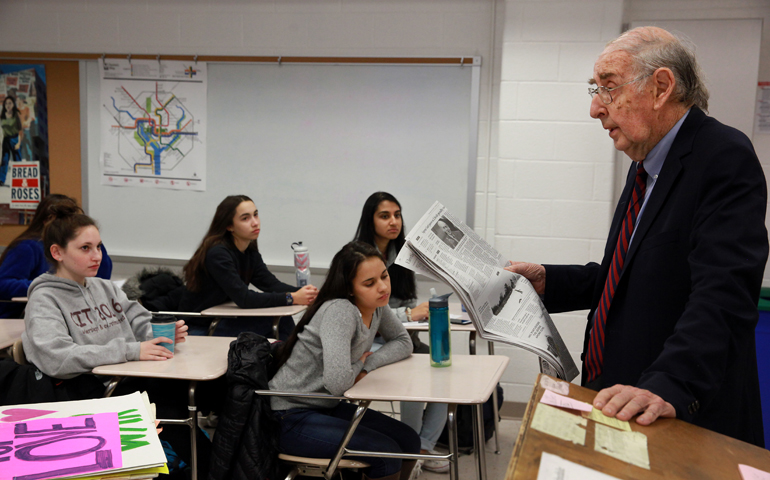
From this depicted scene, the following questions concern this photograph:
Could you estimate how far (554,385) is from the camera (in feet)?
2.90

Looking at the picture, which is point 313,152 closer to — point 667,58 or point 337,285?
point 337,285

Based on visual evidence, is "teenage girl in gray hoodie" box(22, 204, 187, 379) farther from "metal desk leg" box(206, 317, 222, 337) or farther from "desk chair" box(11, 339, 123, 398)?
"metal desk leg" box(206, 317, 222, 337)

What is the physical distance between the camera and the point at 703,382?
34.7 inches

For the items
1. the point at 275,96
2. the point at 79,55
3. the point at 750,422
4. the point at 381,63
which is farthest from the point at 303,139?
the point at 750,422

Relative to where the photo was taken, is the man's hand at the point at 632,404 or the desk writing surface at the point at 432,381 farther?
the desk writing surface at the point at 432,381

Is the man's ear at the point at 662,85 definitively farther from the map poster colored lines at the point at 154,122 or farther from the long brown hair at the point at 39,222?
the map poster colored lines at the point at 154,122

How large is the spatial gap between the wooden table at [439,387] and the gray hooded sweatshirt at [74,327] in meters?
0.90

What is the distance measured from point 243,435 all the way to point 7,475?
4.42 feet

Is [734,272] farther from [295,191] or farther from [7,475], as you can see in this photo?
[295,191]

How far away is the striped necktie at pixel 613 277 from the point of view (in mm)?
1223

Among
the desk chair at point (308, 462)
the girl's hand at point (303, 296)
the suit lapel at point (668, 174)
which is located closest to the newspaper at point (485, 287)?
the suit lapel at point (668, 174)

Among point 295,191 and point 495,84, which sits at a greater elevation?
point 495,84

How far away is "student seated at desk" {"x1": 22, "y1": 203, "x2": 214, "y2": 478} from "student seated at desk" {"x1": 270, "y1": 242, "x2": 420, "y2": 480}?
52 centimetres

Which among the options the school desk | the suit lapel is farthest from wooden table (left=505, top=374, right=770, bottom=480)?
the school desk
